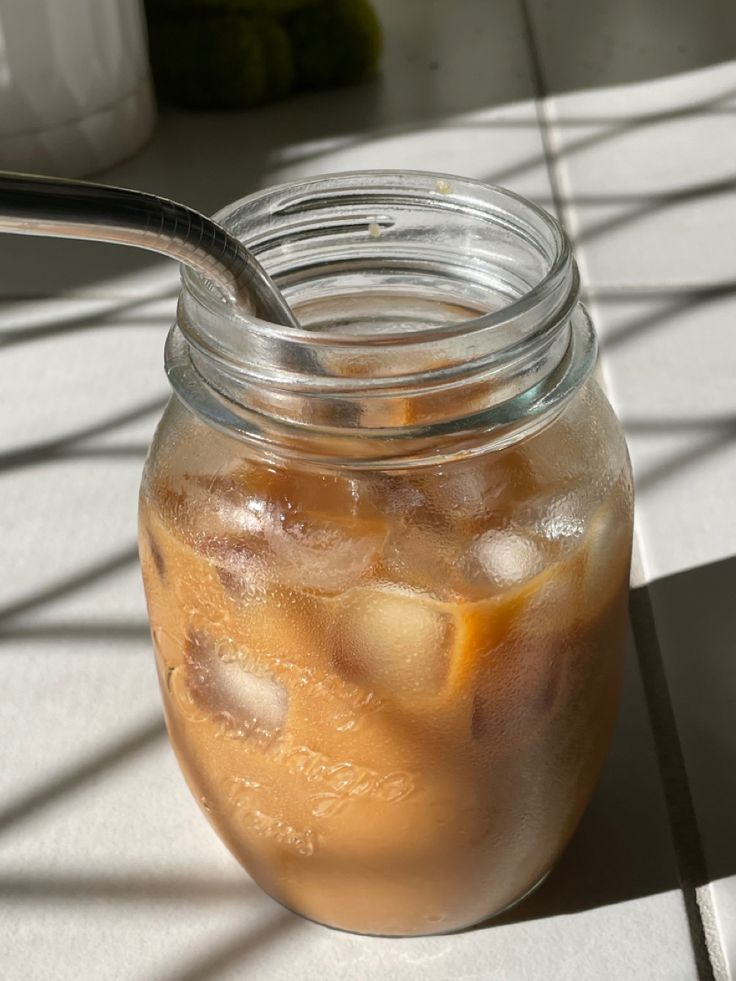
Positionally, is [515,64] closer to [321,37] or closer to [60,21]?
[321,37]

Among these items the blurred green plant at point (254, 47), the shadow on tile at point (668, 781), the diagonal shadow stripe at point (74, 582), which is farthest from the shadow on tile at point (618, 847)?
the blurred green plant at point (254, 47)

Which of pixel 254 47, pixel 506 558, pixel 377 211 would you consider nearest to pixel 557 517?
pixel 506 558

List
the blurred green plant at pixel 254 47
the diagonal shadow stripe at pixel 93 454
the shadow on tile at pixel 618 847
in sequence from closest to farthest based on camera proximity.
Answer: the shadow on tile at pixel 618 847
the diagonal shadow stripe at pixel 93 454
the blurred green plant at pixel 254 47

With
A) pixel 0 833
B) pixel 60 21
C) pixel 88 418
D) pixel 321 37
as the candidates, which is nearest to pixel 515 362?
pixel 0 833

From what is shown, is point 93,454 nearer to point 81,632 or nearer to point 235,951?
point 81,632

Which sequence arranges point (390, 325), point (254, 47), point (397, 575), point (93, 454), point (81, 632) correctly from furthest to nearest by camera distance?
point (254, 47)
point (93, 454)
point (81, 632)
point (390, 325)
point (397, 575)

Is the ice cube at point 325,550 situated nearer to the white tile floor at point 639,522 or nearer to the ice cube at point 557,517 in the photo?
the ice cube at point 557,517

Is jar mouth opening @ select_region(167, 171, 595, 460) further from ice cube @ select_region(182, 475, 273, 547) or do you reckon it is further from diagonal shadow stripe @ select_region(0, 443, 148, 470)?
diagonal shadow stripe @ select_region(0, 443, 148, 470)
